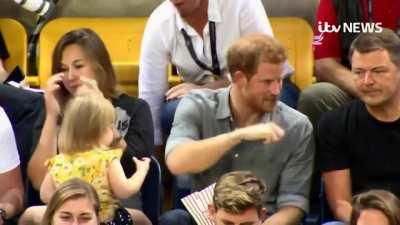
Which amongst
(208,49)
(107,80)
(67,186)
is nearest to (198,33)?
(208,49)

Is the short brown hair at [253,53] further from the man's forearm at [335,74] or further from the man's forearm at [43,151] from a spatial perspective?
the man's forearm at [43,151]

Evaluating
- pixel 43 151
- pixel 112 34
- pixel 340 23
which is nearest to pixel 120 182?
pixel 43 151

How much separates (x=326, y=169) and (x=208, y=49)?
0.87 metres

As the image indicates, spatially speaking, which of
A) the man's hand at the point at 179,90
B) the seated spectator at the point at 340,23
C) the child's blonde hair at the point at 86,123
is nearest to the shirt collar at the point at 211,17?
the man's hand at the point at 179,90

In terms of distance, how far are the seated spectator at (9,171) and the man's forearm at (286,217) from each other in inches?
35.7

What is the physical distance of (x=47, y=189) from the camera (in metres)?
3.56

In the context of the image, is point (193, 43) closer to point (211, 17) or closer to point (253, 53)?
point (211, 17)

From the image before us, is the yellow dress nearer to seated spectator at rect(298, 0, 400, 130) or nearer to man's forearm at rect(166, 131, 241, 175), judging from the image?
man's forearm at rect(166, 131, 241, 175)

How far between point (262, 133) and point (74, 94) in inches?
31.1

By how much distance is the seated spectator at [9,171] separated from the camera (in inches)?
148

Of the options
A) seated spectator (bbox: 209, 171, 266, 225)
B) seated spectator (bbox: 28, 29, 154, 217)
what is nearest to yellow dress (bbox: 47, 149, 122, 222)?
seated spectator (bbox: 28, 29, 154, 217)

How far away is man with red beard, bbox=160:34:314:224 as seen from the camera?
3564 millimetres

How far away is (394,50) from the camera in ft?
11.9

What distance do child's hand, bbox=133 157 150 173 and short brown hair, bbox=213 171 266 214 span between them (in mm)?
330
